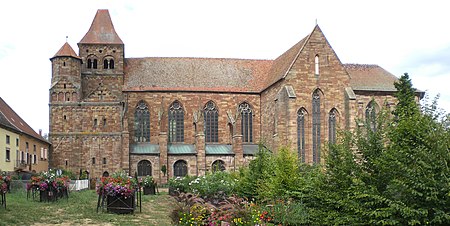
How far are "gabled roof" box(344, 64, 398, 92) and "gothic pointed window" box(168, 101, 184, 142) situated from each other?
17.6 m

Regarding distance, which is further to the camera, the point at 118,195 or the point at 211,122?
the point at 211,122

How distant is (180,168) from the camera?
5222 cm

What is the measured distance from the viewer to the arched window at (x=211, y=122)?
5538 cm

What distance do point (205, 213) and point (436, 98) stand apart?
21.3 ft

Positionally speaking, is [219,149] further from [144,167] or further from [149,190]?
[149,190]

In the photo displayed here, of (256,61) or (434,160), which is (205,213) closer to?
(434,160)

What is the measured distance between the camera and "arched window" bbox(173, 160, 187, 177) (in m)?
52.1

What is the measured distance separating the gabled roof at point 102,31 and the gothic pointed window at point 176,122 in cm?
878

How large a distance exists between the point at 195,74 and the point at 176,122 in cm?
566

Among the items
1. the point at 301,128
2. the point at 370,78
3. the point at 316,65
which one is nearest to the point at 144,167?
the point at 301,128

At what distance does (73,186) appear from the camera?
35.8 meters

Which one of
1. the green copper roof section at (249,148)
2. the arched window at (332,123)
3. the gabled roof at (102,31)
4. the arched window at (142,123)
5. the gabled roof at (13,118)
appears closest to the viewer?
the gabled roof at (13,118)

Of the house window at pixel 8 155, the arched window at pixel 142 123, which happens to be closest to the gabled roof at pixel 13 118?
the house window at pixel 8 155

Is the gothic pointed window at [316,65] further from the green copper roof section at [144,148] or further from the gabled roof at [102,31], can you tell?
the gabled roof at [102,31]
